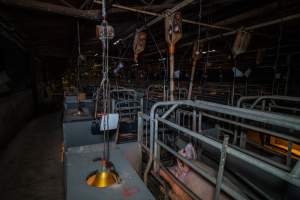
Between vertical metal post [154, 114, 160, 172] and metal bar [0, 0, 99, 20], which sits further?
metal bar [0, 0, 99, 20]

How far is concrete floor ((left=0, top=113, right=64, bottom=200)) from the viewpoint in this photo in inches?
110

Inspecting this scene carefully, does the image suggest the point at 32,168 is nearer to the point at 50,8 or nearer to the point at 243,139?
the point at 50,8

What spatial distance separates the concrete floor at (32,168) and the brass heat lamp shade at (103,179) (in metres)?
2.22

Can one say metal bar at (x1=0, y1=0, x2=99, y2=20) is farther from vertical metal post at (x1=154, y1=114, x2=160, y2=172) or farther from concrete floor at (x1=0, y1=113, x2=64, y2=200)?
concrete floor at (x1=0, y1=113, x2=64, y2=200)

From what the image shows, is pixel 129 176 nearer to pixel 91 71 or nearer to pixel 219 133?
Result: pixel 219 133

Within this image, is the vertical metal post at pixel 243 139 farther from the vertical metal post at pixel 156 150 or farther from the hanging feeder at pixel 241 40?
the hanging feeder at pixel 241 40

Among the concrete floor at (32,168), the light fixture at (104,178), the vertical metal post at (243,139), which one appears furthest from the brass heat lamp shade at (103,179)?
the vertical metal post at (243,139)

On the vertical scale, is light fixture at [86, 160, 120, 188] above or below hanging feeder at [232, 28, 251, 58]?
below

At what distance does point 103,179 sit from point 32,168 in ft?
11.0

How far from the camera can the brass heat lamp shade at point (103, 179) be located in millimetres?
1062

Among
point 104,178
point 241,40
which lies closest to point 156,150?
point 104,178

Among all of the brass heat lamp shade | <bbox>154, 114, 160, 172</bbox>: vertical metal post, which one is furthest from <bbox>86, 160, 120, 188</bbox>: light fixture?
<bbox>154, 114, 160, 172</bbox>: vertical metal post

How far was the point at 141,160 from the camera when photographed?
107 inches

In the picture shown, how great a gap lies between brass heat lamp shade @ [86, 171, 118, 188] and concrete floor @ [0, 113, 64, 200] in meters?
2.22
